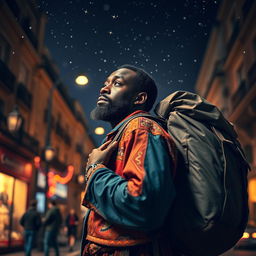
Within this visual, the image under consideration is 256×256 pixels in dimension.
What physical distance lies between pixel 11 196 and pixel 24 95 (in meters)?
5.78

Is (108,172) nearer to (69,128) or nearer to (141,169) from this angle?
(141,169)

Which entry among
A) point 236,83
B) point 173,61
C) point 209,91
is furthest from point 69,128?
point 173,61

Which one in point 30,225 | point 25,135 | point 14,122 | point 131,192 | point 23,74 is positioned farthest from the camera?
point 23,74

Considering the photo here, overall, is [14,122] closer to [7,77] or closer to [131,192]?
[7,77]

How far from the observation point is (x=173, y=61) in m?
2.62

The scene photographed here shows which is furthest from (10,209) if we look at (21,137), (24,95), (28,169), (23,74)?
(23,74)

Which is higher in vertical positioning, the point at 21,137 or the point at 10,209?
the point at 21,137

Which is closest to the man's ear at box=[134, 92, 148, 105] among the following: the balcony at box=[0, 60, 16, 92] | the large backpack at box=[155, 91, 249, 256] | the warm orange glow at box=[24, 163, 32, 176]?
the large backpack at box=[155, 91, 249, 256]

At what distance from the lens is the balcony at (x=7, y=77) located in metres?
15.0

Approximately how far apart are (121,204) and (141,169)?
0.16 m

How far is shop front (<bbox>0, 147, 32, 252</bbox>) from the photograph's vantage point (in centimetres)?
1429

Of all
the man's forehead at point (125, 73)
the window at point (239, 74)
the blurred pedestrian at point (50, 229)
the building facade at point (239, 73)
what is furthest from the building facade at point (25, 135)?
the window at point (239, 74)

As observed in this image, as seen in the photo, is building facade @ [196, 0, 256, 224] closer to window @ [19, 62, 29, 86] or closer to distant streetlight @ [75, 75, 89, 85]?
window @ [19, 62, 29, 86]

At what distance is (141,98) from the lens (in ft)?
6.62
